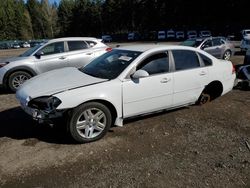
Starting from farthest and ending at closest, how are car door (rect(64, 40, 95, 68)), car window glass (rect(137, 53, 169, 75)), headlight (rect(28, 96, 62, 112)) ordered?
1. car door (rect(64, 40, 95, 68))
2. car window glass (rect(137, 53, 169, 75))
3. headlight (rect(28, 96, 62, 112))

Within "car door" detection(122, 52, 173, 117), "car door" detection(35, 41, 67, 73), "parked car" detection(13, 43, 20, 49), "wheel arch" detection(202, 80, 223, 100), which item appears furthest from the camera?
"parked car" detection(13, 43, 20, 49)

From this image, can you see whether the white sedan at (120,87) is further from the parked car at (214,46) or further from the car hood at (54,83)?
the parked car at (214,46)

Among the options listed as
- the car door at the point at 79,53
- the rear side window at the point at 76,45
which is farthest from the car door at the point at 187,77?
the rear side window at the point at 76,45

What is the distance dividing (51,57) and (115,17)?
66864 millimetres

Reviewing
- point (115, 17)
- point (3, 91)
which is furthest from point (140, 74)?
point (115, 17)

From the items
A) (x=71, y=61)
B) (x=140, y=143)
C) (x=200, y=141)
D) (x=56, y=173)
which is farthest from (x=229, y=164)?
(x=71, y=61)

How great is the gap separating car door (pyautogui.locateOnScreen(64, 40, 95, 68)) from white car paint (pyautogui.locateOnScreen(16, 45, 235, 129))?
10.6ft

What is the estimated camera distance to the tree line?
49.8m

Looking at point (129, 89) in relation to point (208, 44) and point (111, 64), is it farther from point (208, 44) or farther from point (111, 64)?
point (208, 44)

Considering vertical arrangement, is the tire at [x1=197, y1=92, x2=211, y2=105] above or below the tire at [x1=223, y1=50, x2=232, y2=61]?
above

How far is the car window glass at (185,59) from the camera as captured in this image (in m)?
5.43

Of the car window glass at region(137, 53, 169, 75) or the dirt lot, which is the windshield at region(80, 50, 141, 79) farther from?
the dirt lot

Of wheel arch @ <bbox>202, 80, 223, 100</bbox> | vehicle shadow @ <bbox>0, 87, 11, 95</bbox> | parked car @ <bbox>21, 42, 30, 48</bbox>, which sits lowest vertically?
parked car @ <bbox>21, 42, 30, 48</bbox>

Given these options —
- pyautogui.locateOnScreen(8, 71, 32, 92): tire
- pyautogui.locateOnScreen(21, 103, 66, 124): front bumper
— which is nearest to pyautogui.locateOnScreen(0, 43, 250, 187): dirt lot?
pyautogui.locateOnScreen(21, 103, 66, 124): front bumper
